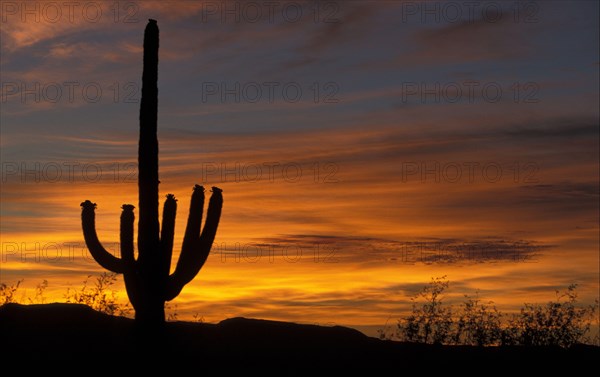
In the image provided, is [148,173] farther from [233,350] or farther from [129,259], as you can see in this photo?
[233,350]

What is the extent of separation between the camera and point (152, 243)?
52.3 feet

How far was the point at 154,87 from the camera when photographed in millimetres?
Answer: 16391

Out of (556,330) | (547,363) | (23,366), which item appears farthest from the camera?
(556,330)

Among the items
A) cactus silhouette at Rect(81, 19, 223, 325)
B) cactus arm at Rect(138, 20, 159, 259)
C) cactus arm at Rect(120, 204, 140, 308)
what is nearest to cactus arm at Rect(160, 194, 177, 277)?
cactus silhouette at Rect(81, 19, 223, 325)

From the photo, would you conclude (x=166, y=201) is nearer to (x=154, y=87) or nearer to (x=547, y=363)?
(x=154, y=87)

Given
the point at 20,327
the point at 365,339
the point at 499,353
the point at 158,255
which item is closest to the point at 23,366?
the point at 20,327

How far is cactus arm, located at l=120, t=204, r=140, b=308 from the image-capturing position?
52.4ft

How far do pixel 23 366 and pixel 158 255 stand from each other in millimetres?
2963

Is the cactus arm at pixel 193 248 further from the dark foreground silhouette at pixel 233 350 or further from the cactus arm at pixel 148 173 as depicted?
the dark foreground silhouette at pixel 233 350

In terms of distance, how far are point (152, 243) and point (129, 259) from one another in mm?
517

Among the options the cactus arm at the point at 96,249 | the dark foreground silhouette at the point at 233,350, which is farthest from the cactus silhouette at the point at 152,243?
the dark foreground silhouette at the point at 233,350

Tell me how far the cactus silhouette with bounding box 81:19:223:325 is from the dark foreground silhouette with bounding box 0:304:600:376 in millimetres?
685

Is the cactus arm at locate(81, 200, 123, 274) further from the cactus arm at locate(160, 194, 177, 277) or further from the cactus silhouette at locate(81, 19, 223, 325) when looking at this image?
the cactus arm at locate(160, 194, 177, 277)

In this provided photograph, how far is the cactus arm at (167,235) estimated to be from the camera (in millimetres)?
15859
